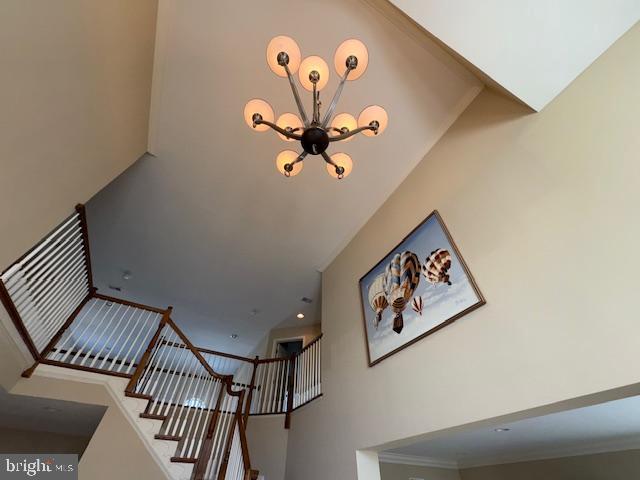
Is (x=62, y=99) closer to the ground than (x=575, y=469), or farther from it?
farther from it

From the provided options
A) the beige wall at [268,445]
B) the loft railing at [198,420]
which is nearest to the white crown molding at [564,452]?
the beige wall at [268,445]

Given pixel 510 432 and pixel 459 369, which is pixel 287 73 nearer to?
pixel 459 369

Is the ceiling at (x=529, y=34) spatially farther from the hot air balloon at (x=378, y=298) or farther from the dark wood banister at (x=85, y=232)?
the dark wood banister at (x=85, y=232)

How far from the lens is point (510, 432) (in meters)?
2.92

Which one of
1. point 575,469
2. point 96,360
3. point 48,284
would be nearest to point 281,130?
point 48,284

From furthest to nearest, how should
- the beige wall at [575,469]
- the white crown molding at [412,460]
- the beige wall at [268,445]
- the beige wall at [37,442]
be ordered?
the beige wall at [37,442] → the beige wall at [268,445] → the white crown molding at [412,460] → the beige wall at [575,469]

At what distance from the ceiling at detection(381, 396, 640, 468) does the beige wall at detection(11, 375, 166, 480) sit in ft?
9.17

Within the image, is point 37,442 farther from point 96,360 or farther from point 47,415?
point 96,360

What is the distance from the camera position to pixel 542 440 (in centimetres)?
313

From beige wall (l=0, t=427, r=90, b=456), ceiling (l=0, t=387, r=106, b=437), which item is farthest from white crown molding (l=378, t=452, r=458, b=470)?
beige wall (l=0, t=427, r=90, b=456)

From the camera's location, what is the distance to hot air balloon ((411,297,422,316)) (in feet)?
8.80

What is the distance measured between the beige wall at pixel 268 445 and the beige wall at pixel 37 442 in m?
2.83

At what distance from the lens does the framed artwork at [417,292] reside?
7.84 ft

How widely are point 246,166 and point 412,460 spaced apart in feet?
14.6
